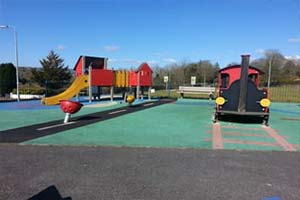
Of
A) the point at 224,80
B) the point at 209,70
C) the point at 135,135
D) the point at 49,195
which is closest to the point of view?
the point at 49,195

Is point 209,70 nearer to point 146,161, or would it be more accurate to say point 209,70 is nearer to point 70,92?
point 70,92

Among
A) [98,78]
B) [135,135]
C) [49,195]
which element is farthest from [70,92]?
[49,195]

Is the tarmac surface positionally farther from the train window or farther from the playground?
the train window

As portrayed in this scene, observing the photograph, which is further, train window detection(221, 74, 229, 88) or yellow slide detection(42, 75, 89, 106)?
yellow slide detection(42, 75, 89, 106)

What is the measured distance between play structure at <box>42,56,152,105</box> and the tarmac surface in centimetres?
1159

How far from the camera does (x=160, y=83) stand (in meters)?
46.4

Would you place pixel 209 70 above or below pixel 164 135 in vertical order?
above

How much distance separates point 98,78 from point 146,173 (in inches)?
623

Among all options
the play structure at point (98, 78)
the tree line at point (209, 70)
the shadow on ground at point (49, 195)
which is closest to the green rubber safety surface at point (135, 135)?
the shadow on ground at point (49, 195)

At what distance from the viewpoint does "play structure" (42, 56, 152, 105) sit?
695 inches

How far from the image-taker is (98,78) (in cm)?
1977

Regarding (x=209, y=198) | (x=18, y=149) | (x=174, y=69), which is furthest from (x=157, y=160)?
(x=174, y=69)

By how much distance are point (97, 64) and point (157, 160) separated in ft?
58.1

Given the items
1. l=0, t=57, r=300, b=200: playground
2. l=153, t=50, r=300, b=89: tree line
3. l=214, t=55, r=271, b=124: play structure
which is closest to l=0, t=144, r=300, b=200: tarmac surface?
l=0, t=57, r=300, b=200: playground
